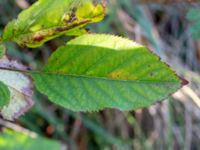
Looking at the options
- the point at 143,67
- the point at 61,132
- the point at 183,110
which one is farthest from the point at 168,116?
the point at 143,67

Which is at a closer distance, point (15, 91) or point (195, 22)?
point (15, 91)

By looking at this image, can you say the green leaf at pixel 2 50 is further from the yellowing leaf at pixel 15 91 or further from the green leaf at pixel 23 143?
the green leaf at pixel 23 143

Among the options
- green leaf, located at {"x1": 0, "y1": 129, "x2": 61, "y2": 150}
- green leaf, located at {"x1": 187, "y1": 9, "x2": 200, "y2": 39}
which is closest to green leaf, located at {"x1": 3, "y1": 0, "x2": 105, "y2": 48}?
green leaf, located at {"x1": 0, "y1": 129, "x2": 61, "y2": 150}

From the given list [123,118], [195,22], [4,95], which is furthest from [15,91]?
[123,118]

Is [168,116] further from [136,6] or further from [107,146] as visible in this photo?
[136,6]

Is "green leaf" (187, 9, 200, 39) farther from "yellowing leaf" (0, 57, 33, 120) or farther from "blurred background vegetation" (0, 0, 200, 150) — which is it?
"blurred background vegetation" (0, 0, 200, 150)

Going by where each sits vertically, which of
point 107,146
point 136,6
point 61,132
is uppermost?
point 136,6

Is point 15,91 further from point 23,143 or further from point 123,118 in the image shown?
point 123,118

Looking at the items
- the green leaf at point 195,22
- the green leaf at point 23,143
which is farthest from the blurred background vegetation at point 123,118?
the green leaf at point 23,143
